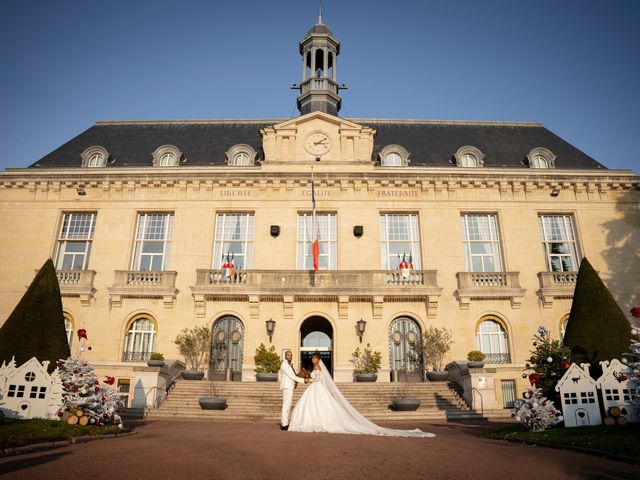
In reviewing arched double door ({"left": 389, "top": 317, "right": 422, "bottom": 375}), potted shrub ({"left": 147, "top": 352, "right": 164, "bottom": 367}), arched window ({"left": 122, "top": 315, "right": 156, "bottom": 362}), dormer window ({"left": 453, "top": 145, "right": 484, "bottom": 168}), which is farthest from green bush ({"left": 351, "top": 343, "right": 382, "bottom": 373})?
dormer window ({"left": 453, "top": 145, "right": 484, "bottom": 168})

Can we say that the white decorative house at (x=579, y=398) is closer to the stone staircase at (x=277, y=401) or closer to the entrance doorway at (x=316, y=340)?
the stone staircase at (x=277, y=401)

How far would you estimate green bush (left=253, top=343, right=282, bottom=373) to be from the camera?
19359 millimetres

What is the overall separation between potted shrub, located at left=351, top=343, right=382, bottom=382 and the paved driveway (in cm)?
1046

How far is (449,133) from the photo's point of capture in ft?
93.7

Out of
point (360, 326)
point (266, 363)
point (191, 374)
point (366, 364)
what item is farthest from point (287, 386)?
point (360, 326)

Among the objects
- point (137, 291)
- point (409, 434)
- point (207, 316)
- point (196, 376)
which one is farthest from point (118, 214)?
point (409, 434)

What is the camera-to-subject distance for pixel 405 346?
69.7 feet

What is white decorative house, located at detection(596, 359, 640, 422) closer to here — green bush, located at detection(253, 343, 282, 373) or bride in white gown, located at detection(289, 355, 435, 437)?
bride in white gown, located at detection(289, 355, 435, 437)

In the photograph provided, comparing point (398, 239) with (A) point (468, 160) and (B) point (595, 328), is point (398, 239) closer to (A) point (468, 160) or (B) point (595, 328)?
(A) point (468, 160)

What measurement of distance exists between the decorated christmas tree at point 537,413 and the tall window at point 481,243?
12.6 m

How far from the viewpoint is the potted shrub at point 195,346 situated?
20219 mm

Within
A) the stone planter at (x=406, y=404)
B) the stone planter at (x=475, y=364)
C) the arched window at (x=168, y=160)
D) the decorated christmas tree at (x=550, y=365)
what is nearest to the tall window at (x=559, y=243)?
the stone planter at (x=475, y=364)

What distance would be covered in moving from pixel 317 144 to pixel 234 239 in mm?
7138

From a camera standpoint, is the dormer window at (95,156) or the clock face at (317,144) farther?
the dormer window at (95,156)
